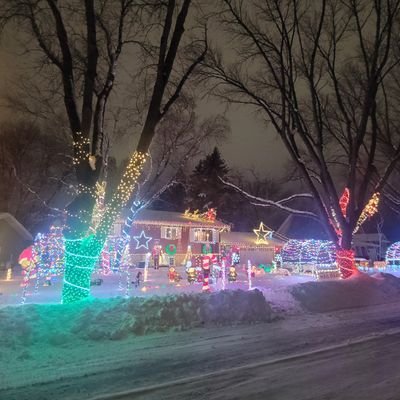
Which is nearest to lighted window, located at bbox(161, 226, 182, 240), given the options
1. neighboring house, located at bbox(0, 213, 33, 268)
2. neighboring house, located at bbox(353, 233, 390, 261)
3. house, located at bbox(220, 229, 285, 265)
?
house, located at bbox(220, 229, 285, 265)

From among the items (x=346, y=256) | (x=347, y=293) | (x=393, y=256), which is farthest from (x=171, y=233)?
(x=347, y=293)

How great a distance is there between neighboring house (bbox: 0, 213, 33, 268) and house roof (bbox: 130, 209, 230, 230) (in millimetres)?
8038

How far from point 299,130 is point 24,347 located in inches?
598

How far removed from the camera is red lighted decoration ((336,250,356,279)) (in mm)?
19391

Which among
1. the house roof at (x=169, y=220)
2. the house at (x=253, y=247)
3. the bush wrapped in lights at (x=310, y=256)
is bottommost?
the bush wrapped in lights at (x=310, y=256)

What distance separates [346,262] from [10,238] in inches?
891

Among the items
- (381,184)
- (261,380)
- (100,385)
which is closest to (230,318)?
(261,380)

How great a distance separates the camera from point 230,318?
10.4 metres

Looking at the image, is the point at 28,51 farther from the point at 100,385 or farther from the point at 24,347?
the point at 100,385

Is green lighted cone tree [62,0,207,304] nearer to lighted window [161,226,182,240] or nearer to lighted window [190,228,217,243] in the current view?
lighted window [161,226,182,240]

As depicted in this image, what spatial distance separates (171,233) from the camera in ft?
117

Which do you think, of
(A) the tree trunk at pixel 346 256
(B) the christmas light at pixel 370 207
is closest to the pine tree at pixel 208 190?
(B) the christmas light at pixel 370 207

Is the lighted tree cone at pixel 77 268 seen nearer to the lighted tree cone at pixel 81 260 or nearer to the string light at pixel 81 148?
the lighted tree cone at pixel 81 260

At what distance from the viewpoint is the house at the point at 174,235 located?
3266 centimetres
